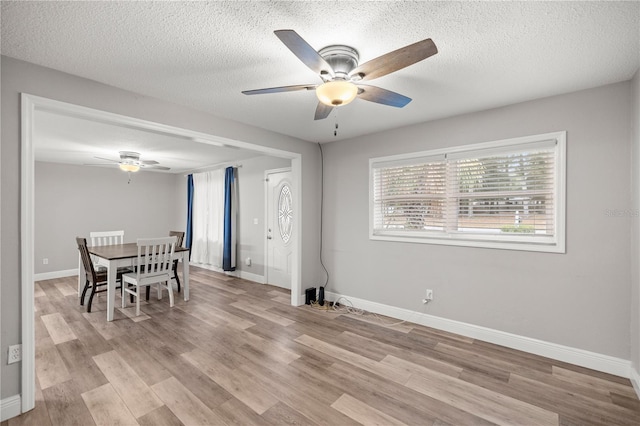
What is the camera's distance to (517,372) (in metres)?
2.47

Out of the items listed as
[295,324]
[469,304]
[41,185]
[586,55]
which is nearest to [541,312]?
[469,304]

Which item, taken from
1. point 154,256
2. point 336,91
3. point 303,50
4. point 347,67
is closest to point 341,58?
point 347,67

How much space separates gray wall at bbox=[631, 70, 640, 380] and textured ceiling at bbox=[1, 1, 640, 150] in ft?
0.95

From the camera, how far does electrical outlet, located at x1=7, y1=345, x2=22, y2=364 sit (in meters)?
1.97

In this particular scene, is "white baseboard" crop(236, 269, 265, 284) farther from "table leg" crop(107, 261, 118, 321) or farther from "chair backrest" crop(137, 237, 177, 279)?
"table leg" crop(107, 261, 118, 321)

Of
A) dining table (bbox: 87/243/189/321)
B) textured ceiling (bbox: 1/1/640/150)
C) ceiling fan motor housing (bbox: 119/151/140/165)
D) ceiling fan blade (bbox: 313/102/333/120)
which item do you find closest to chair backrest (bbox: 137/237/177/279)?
dining table (bbox: 87/243/189/321)

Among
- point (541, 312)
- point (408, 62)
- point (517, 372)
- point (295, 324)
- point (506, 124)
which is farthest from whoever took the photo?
point (295, 324)

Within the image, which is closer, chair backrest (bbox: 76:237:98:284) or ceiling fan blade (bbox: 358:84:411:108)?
ceiling fan blade (bbox: 358:84:411:108)

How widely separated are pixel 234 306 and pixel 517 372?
341cm

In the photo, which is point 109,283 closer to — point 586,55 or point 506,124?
point 506,124

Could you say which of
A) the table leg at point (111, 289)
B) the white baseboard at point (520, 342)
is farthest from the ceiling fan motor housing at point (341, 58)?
the table leg at point (111, 289)

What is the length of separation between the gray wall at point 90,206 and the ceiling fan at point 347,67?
6597mm

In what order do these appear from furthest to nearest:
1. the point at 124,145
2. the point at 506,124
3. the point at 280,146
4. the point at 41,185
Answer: the point at 41,185
the point at 124,145
the point at 280,146
the point at 506,124

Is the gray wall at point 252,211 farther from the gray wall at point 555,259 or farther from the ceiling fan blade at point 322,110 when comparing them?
the ceiling fan blade at point 322,110
